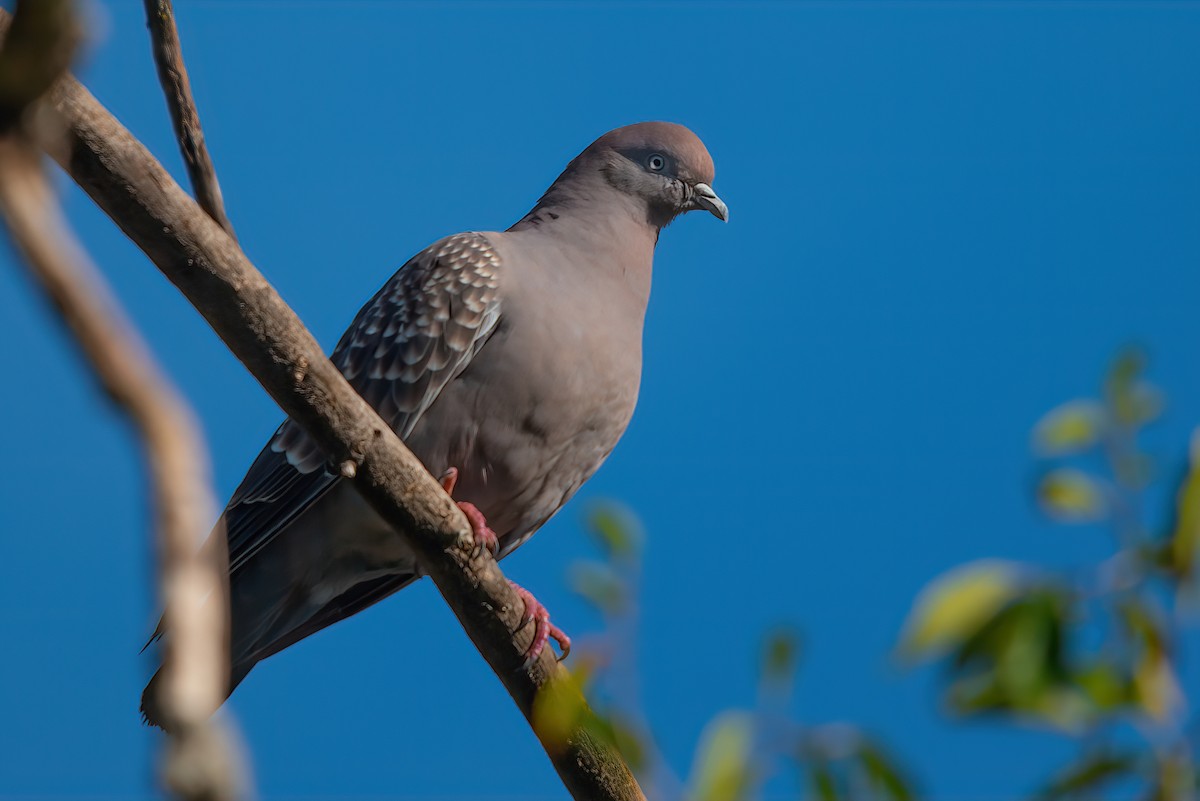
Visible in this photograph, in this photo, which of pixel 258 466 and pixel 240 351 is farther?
pixel 258 466

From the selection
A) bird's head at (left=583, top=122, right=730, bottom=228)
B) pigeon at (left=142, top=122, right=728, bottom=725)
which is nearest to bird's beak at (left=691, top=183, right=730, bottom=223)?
bird's head at (left=583, top=122, right=730, bottom=228)

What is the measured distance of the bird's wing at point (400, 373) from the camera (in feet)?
13.1

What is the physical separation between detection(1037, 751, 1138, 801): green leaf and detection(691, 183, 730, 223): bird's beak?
407cm

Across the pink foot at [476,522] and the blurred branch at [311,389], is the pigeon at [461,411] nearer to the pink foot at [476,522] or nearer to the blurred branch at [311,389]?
the pink foot at [476,522]

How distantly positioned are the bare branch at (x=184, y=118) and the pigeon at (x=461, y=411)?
52.6 inches

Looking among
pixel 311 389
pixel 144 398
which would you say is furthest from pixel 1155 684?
pixel 311 389

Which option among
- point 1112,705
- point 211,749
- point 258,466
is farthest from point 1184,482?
point 258,466

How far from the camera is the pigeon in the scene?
3992 millimetres

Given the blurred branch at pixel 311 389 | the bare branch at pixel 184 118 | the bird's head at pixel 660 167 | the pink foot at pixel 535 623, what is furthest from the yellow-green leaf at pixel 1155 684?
the bird's head at pixel 660 167

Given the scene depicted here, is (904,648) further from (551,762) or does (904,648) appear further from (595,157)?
(595,157)

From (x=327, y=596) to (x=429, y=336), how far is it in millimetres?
957

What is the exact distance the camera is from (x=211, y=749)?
0.53 meters

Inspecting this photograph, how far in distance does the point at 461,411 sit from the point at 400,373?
0.25m

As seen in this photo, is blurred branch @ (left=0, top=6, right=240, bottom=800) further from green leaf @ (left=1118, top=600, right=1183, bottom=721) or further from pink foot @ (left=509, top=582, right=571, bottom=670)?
pink foot @ (left=509, top=582, right=571, bottom=670)
